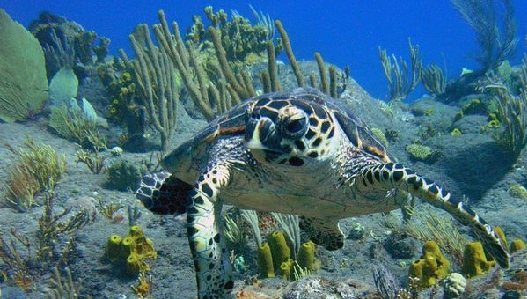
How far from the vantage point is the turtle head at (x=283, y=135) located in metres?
2.82

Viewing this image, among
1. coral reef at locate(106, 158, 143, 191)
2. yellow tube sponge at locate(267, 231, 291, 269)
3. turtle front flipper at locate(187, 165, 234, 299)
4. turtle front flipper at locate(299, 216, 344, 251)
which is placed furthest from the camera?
coral reef at locate(106, 158, 143, 191)

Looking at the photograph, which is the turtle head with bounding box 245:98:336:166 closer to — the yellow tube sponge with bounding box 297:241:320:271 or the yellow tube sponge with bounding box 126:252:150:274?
the yellow tube sponge with bounding box 297:241:320:271

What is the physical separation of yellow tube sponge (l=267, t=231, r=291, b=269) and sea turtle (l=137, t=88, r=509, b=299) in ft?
2.36

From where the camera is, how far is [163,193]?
4816 millimetres

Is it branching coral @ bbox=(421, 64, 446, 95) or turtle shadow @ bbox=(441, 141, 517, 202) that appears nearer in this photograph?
turtle shadow @ bbox=(441, 141, 517, 202)

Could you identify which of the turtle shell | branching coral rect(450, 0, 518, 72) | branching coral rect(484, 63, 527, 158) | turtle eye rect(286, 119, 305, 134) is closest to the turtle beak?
turtle eye rect(286, 119, 305, 134)

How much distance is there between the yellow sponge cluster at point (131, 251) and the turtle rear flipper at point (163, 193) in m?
0.55

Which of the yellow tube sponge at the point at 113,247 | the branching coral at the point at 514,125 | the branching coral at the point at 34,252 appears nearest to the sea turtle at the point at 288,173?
the yellow tube sponge at the point at 113,247

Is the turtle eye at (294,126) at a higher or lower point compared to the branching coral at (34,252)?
higher

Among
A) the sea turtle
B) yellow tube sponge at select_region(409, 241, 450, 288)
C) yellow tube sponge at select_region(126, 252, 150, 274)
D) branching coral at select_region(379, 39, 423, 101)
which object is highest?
branching coral at select_region(379, 39, 423, 101)

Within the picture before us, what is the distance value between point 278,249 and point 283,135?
2.44 m

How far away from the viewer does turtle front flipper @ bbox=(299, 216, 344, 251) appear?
4.62 meters

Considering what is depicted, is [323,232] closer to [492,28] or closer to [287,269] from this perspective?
[287,269]

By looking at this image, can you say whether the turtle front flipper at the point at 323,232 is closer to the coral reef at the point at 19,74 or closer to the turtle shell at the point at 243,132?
the turtle shell at the point at 243,132
